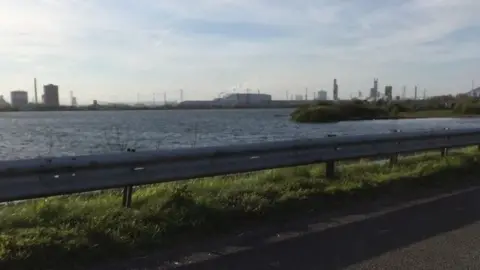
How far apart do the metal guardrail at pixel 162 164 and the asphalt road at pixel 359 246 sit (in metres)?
1.46

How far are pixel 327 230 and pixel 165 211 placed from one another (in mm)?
1882

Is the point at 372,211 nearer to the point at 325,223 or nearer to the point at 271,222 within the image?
the point at 325,223

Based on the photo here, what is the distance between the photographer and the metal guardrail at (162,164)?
18.5 feet

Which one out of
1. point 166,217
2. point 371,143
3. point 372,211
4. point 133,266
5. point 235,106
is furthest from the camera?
point 235,106

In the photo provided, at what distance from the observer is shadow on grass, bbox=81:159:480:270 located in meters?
5.10

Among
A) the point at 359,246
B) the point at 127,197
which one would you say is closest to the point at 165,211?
the point at 127,197

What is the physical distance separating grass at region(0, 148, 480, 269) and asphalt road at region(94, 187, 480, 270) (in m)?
0.48

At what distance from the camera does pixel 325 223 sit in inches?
261

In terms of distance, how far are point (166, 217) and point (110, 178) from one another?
31.1 inches

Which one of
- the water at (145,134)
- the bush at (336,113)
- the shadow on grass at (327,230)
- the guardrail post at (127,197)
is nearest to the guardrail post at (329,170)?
the shadow on grass at (327,230)

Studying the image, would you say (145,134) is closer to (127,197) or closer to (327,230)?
(127,197)

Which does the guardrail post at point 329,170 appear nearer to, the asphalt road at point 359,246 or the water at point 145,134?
the asphalt road at point 359,246

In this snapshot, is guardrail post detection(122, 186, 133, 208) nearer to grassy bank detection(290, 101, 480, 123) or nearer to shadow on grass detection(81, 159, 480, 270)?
shadow on grass detection(81, 159, 480, 270)

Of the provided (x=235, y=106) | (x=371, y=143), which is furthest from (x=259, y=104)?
(x=371, y=143)
